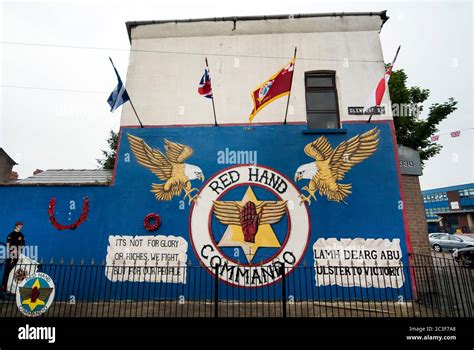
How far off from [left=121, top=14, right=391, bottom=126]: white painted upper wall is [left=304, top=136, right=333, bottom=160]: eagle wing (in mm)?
1035

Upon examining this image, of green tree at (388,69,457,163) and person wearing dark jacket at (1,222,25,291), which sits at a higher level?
green tree at (388,69,457,163)

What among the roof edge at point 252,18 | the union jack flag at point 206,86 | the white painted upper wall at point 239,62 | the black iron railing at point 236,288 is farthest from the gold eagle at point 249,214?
the roof edge at point 252,18

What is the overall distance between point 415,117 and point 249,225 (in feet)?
48.5

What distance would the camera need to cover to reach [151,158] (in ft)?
29.0

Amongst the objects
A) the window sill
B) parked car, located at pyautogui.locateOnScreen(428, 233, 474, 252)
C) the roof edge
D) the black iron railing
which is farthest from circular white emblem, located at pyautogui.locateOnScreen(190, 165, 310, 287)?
parked car, located at pyautogui.locateOnScreen(428, 233, 474, 252)

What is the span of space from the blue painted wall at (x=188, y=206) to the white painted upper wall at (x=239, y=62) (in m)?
0.80

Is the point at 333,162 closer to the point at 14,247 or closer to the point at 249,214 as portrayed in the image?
the point at 249,214

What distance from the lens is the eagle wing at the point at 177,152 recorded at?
8.83 m

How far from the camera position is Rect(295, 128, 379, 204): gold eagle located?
8.32 meters

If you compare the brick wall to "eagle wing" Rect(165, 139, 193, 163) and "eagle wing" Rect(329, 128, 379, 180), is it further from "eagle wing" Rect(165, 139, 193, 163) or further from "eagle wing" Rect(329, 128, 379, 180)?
"eagle wing" Rect(165, 139, 193, 163)

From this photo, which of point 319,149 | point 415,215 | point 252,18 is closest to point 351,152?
point 319,149

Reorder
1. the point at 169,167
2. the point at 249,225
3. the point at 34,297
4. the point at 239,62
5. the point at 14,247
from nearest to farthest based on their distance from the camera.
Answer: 1. the point at 34,297
2. the point at 14,247
3. the point at 249,225
4. the point at 169,167
5. the point at 239,62
